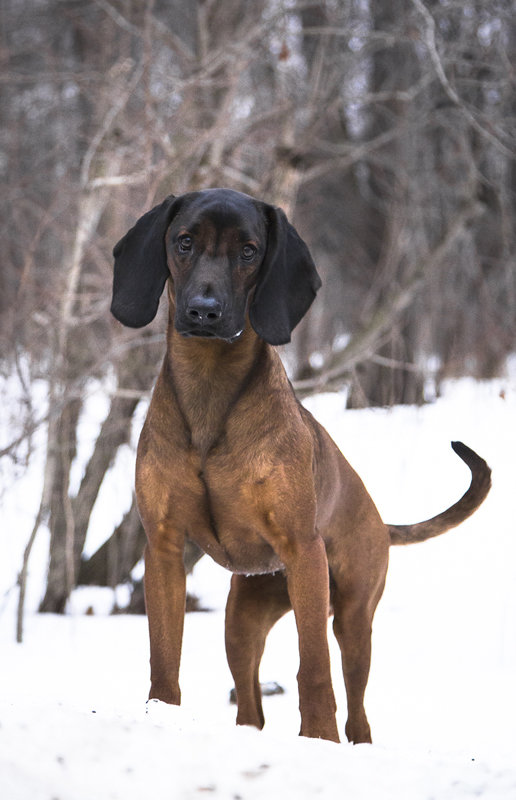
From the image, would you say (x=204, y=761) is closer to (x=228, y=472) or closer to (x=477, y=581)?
(x=228, y=472)

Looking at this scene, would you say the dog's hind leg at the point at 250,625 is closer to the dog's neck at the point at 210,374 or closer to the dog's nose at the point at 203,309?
the dog's neck at the point at 210,374

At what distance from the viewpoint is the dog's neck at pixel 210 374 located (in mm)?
3059

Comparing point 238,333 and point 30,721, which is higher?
point 238,333

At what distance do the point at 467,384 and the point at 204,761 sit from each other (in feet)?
31.7

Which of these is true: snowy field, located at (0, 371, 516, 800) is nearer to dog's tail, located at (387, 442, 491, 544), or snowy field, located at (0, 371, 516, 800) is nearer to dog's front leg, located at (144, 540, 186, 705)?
dog's front leg, located at (144, 540, 186, 705)

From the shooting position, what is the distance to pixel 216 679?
5.00 m

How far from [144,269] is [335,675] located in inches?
104

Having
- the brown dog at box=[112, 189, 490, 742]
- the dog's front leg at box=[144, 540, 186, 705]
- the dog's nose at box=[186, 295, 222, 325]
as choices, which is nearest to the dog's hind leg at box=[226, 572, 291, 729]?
the brown dog at box=[112, 189, 490, 742]

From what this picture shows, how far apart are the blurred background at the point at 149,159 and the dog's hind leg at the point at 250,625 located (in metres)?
1.96

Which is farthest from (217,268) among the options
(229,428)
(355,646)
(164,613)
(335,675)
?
(335,675)

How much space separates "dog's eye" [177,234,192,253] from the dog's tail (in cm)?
148

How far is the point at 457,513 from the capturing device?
153 inches

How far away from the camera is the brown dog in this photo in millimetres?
2963

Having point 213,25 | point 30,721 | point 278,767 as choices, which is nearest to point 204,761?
point 278,767
